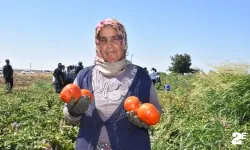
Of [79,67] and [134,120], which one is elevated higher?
[134,120]

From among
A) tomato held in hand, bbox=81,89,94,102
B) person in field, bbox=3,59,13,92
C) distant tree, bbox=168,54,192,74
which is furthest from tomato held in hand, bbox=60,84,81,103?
distant tree, bbox=168,54,192,74

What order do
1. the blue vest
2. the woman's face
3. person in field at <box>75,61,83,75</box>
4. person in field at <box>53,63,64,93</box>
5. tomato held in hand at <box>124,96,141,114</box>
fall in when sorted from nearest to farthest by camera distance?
tomato held in hand at <box>124,96,141,114</box> → the blue vest → the woman's face → person in field at <box>75,61,83,75</box> → person in field at <box>53,63,64,93</box>

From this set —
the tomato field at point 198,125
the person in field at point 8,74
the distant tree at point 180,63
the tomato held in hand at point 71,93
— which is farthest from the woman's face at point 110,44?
the distant tree at point 180,63

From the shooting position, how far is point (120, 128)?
2.59 m

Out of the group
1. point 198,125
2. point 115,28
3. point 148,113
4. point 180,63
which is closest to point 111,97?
point 148,113

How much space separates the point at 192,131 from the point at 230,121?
59cm

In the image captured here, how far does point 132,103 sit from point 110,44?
45 cm

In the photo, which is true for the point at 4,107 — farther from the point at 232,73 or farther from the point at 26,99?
the point at 232,73

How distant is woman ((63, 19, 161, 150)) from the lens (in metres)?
2.59

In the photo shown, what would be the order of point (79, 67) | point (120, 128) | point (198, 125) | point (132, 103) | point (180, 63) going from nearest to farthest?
point (132, 103)
point (120, 128)
point (198, 125)
point (79, 67)
point (180, 63)

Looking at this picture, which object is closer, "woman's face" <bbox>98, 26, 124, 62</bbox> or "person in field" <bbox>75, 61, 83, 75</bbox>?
"woman's face" <bbox>98, 26, 124, 62</bbox>

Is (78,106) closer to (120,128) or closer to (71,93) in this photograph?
(71,93)

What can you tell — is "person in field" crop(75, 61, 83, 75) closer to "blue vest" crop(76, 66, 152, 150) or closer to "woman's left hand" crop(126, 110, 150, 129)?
"blue vest" crop(76, 66, 152, 150)

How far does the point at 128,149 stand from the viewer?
102 inches
